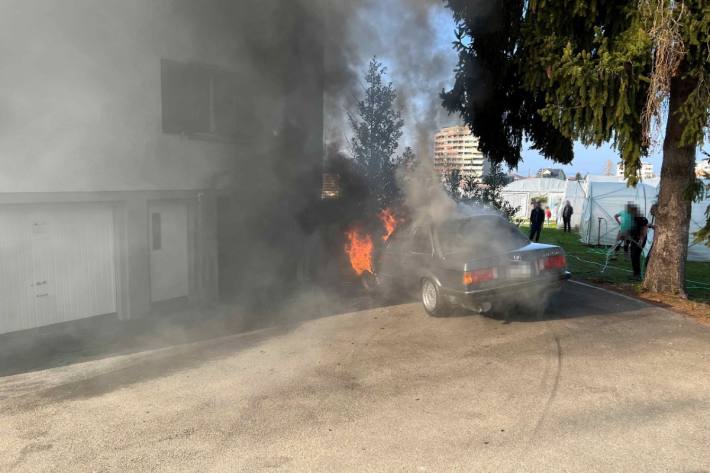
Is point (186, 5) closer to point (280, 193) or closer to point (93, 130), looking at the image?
point (93, 130)

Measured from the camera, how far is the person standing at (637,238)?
10.5 metres

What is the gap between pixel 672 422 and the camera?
156 inches

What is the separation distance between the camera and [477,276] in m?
6.42

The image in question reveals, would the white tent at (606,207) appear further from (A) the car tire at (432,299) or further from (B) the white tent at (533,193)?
(A) the car tire at (432,299)

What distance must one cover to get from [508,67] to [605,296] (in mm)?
4395

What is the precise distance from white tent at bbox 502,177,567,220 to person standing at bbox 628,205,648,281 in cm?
1630

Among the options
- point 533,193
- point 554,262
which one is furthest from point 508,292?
point 533,193

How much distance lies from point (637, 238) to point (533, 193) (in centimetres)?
1836

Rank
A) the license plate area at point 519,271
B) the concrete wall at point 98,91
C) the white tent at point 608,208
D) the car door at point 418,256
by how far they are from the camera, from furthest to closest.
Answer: the white tent at point 608,208 < the car door at point 418,256 < the license plate area at point 519,271 < the concrete wall at point 98,91

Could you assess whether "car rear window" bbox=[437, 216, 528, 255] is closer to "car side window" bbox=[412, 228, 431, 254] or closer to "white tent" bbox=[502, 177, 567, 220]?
"car side window" bbox=[412, 228, 431, 254]

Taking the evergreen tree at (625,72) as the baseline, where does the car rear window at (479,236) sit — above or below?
below

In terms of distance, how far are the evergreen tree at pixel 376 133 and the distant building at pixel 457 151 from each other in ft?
3.29

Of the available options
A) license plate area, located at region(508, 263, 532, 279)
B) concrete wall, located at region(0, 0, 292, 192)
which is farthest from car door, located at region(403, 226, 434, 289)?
concrete wall, located at region(0, 0, 292, 192)

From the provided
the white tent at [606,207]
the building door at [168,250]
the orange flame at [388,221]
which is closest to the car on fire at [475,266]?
the orange flame at [388,221]
